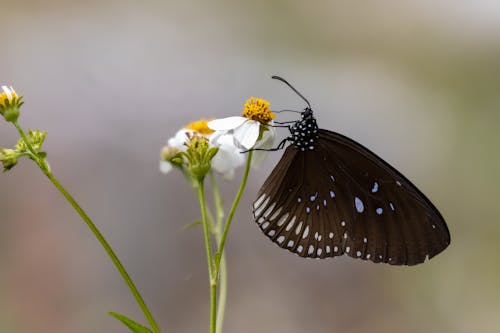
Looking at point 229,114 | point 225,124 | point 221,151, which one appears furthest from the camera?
point 229,114

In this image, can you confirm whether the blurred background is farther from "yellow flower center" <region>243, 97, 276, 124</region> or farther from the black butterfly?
"yellow flower center" <region>243, 97, 276, 124</region>

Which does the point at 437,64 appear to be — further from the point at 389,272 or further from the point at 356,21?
the point at 389,272

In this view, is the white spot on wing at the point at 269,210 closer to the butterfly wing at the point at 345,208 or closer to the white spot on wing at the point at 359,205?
the butterfly wing at the point at 345,208

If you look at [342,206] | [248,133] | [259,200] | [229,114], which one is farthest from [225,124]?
[229,114]

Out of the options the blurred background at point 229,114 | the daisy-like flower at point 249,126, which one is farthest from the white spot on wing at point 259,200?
the blurred background at point 229,114

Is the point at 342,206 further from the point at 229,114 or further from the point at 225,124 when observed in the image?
the point at 229,114
